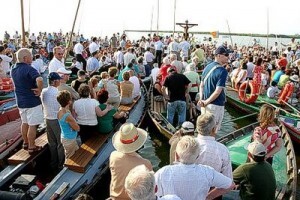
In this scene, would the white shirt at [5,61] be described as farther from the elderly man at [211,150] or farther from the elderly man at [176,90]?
the elderly man at [211,150]

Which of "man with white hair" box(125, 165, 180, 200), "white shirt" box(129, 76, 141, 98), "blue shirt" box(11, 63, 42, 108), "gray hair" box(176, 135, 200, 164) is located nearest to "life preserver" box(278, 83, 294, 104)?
"white shirt" box(129, 76, 141, 98)

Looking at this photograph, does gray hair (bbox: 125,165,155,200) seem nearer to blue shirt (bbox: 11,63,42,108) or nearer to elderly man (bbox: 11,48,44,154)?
elderly man (bbox: 11,48,44,154)

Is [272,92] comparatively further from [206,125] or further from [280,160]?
[206,125]

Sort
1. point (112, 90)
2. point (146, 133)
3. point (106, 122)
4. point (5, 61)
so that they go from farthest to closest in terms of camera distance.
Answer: point (5, 61) → point (112, 90) → point (106, 122) → point (146, 133)

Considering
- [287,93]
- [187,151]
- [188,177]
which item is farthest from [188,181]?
[287,93]

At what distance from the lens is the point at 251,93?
12.8m

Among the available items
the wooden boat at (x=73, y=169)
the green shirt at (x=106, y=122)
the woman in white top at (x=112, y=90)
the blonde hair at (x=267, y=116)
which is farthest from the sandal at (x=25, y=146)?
the blonde hair at (x=267, y=116)

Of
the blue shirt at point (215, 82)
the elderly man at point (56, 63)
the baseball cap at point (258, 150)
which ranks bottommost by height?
the baseball cap at point (258, 150)

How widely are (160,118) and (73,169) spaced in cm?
429

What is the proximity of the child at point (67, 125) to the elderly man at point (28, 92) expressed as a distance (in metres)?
0.61

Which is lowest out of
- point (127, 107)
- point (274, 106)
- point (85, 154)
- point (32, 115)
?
point (85, 154)

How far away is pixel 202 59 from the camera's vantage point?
18.3 m

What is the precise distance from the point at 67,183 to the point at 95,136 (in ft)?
6.10

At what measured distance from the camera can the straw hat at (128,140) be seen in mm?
4023
